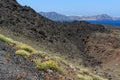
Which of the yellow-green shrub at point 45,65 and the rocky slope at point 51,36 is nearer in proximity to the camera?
the yellow-green shrub at point 45,65

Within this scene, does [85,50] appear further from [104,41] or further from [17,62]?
[17,62]

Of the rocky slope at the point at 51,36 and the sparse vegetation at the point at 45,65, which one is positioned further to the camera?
the rocky slope at the point at 51,36

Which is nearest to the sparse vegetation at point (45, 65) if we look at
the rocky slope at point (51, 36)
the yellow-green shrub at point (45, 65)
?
the yellow-green shrub at point (45, 65)

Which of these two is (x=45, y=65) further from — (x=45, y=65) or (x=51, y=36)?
(x=51, y=36)

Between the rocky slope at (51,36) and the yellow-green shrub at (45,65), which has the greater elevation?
the yellow-green shrub at (45,65)

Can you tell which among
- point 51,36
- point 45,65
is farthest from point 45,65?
point 51,36

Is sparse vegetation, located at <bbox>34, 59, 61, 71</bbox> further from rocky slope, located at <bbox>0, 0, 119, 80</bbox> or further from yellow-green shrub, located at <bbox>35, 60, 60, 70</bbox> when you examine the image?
rocky slope, located at <bbox>0, 0, 119, 80</bbox>

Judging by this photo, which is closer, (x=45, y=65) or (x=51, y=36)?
(x=45, y=65)

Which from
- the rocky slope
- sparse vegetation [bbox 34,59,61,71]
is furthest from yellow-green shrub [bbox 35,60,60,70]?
the rocky slope

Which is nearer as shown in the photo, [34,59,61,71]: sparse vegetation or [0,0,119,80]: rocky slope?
[34,59,61,71]: sparse vegetation

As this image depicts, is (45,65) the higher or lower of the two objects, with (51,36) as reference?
higher

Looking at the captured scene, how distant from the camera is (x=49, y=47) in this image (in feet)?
130

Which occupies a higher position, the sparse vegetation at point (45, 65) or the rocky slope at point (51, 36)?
the sparse vegetation at point (45, 65)

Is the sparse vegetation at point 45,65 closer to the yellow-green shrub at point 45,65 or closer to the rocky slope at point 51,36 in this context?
the yellow-green shrub at point 45,65
